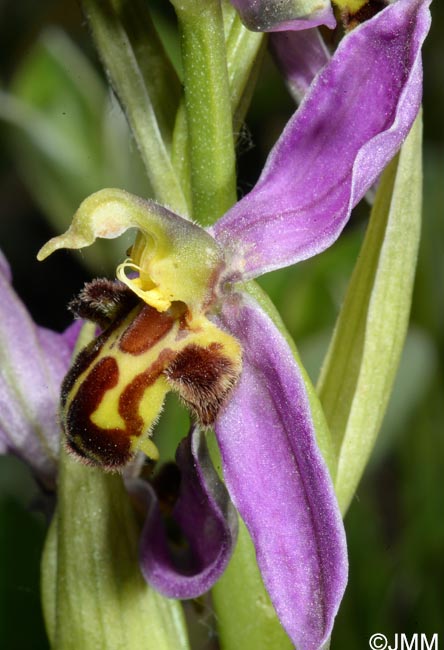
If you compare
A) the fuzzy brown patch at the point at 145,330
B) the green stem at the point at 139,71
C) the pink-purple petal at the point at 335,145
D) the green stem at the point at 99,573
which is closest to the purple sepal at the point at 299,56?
the green stem at the point at 139,71

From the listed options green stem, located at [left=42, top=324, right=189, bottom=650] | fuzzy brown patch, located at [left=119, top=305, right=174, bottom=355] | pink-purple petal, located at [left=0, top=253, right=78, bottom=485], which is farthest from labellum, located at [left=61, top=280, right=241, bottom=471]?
pink-purple petal, located at [left=0, top=253, right=78, bottom=485]

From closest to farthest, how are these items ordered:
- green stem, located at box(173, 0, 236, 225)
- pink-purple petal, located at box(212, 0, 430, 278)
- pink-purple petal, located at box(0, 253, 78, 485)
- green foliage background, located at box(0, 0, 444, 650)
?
pink-purple petal, located at box(212, 0, 430, 278), green stem, located at box(173, 0, 236, 225), pink-purple petal, located at box(0, 253, 78, 485), green foliage background, located at box(0, 0, 444, 650)

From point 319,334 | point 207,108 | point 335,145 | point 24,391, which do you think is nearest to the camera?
point 335,145

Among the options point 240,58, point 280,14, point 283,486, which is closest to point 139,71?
point 240,58

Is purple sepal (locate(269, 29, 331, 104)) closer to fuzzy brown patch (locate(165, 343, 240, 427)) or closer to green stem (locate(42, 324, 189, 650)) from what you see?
fuzzy brown patch (locate(165, 343, 240, 427))

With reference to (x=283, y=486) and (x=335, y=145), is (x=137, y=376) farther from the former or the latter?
(x=335, y=145)

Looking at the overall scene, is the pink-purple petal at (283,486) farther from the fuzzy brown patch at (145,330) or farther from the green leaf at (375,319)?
the green leaf at (375,319)
